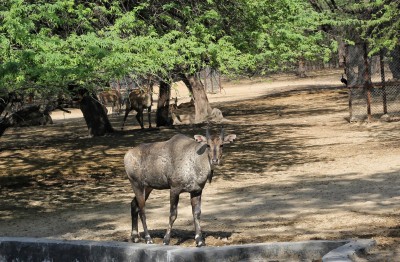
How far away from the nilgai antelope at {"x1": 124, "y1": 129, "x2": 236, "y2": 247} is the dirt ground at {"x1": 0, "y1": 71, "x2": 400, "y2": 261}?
81cm

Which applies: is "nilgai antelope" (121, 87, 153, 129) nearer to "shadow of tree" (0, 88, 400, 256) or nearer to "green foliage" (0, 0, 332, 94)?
"shadow of tree" (0, 88, 400, 256)

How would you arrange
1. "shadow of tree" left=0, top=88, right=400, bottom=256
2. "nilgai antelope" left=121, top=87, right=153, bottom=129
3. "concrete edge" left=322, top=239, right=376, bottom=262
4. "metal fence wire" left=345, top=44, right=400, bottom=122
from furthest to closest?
1. "nilgai antelope" left=121, top=87, right=153, bottom=129
2. "metal fence wire" left=345, top=44, right=400, bottom=122
3. "shadow of tree" left=0, top=88, right=400, bottom=256
4. "concrete edge" left=322, top=239, right=376, bottom=262

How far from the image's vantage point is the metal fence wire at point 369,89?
30.2 meters

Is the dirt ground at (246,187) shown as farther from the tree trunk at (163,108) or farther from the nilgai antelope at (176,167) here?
the tree trunk at (163,108)

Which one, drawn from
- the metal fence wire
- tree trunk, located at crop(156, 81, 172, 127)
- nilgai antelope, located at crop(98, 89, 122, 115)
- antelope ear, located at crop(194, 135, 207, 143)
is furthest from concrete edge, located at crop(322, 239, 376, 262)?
nilgai antelope, located at crop(98, 89, 122, 115)

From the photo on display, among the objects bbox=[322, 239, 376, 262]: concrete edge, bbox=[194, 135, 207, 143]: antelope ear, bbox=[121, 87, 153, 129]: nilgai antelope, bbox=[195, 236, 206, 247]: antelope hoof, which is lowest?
bbox=[195, 236, 206, 247]: antelope hoof

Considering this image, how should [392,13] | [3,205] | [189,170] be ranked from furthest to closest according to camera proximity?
[392,13]
[3,205]
[189,170]

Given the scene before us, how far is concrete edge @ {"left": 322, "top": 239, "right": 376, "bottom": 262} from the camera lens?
31.1 feet

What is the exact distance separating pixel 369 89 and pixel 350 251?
2086 cm

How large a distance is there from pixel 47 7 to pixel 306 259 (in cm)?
816

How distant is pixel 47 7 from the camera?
53.2 ft

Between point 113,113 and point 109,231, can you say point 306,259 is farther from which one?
point 113,113

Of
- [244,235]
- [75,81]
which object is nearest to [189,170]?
[244,235]

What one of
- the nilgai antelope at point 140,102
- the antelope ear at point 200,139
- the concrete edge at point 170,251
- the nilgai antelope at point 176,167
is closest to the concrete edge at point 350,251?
the concrete edge at point 170,251
